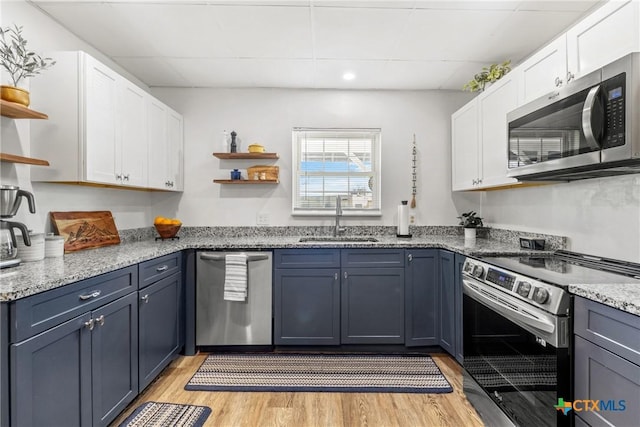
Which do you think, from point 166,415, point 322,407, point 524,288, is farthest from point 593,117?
point 166,415

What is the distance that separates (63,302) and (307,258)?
5.47 ft

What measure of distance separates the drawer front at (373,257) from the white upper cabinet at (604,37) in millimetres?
1650

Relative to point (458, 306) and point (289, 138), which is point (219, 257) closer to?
point (289, 138)

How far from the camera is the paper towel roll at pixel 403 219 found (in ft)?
10.5

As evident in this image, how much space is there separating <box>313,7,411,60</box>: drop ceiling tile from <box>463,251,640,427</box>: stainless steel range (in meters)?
1.66

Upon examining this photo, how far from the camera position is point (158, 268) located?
2283 millimetres

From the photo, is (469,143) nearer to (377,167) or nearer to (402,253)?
(377,167)

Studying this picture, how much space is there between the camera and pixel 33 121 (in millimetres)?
2020

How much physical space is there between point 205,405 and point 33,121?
6.70 feet

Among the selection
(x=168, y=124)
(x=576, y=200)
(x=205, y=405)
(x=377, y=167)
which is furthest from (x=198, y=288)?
(x=576, y=200)

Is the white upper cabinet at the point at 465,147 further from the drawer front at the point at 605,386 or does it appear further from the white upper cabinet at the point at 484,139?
the drawer front at the point at 605,386

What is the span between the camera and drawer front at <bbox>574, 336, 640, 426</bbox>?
106cm

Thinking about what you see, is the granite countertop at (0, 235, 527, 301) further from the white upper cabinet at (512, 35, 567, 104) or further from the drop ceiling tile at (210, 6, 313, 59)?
the drop ceiling tile at (210, 6, 313, 59)


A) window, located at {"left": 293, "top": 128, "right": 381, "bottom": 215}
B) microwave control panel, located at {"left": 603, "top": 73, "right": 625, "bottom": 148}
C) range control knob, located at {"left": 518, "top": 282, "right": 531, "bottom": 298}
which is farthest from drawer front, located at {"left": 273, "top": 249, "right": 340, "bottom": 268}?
microwave control panel, located at {"left": 603, "top": 73, "right": 625, "bottom": 148}
